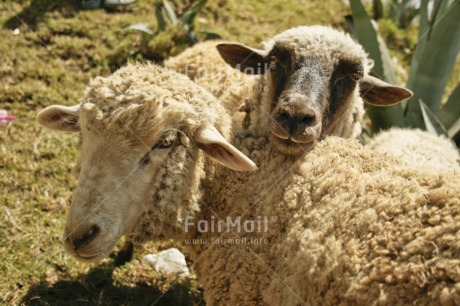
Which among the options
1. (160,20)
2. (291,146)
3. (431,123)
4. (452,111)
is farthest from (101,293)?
(452,111)

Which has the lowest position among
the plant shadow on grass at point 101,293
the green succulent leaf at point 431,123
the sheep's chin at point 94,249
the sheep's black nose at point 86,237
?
the plant shadow on grass at point 101,293

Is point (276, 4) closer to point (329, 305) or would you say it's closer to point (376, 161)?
point (376, 161)

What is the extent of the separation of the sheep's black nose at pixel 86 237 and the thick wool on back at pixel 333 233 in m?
0.74

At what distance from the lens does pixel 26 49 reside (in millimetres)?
6254

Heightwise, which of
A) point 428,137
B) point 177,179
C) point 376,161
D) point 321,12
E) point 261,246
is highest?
point 376,161

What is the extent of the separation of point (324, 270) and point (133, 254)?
8.08 ft

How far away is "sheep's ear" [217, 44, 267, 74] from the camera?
4.49m

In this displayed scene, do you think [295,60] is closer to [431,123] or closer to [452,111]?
[431,123]

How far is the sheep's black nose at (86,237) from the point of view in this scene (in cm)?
277

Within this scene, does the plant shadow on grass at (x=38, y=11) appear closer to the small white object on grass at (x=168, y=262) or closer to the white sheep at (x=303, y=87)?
the white sheep at (x=303, y=87)

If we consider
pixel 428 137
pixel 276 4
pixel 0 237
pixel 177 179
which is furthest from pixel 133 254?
pixel 276 4

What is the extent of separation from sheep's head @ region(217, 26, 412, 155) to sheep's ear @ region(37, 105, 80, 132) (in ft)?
4.14

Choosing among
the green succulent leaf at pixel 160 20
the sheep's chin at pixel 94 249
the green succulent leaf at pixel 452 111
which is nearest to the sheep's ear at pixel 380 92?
the green succulent leaf at pixel 452 111

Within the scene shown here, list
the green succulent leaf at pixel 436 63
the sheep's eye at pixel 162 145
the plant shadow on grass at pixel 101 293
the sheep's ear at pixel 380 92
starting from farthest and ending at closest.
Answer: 1. the green succulent leaf at pixel 436 63
2. the sheep's ear at pixel 380 92
3. the plant shadow on grass at pixel 101 293
4. the sheep's eye at pixel 162 145
